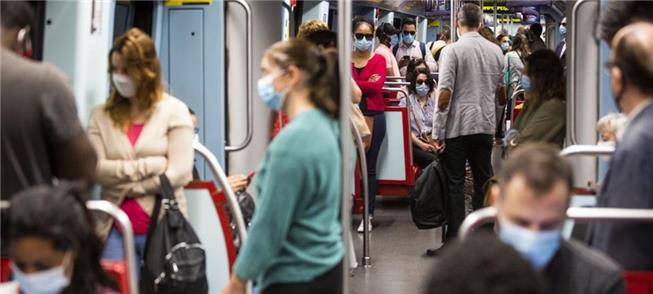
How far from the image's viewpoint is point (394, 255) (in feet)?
30.3

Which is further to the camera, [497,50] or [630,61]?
[497,50]

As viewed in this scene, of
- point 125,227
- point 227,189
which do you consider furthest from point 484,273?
point 227,189

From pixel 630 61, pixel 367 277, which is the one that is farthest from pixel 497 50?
pixel 630 61

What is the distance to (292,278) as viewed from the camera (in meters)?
4.07

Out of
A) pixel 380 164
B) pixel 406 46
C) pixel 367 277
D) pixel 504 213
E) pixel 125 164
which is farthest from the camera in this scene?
pixel 406 46

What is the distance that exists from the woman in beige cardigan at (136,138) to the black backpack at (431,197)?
3623mm

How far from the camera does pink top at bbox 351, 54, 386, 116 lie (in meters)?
9.82

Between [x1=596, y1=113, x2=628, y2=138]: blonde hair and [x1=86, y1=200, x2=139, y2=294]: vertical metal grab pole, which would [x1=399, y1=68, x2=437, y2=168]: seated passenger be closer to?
[x1=596, y1=113, x2=628, y2=138]: blonde hair

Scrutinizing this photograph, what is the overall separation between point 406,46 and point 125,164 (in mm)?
10681

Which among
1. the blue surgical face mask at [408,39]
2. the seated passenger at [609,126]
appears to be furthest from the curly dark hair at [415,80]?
the seated passenger at [609,126]

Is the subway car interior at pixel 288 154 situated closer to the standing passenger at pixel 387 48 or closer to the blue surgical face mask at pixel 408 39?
the standing passenger at pixel 387 48

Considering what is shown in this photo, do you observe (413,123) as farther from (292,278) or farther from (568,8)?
(292,278)

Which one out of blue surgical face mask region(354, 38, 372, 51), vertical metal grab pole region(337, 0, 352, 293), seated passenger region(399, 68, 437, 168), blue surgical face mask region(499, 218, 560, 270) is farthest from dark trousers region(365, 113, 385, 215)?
blue surgical face mask region(499, 218, 560, 270)

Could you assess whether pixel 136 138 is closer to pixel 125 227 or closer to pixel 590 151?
pixel 125 227
